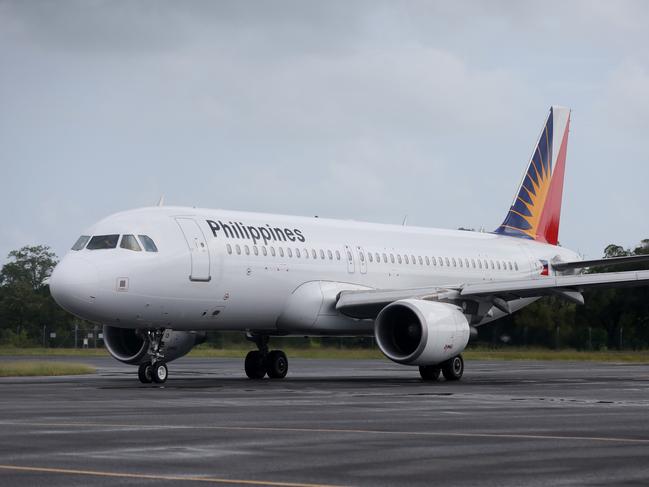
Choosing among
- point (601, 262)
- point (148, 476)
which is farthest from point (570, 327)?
point (148, 476)

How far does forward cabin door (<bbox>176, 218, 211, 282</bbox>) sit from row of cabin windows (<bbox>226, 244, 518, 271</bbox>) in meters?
0.80

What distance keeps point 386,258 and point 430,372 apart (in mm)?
4638

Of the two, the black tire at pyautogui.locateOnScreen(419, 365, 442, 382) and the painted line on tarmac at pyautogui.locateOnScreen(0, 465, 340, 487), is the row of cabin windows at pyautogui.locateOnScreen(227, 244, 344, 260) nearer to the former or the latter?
the black tire at pyautogui.locateOnScreen(419, 365, 442, 382)

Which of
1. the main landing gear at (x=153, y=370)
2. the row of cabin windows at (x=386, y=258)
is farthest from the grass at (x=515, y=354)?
the main landing gear at (x=153, y=370)

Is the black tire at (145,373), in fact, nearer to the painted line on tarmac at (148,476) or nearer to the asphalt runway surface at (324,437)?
the asphalt runway surface at (324,437)

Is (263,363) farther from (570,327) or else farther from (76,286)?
(570,327)

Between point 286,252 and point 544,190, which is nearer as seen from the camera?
point 286,252

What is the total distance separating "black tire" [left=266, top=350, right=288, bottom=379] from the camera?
3198 cm

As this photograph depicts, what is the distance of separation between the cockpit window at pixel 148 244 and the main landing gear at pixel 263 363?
560 centimetres

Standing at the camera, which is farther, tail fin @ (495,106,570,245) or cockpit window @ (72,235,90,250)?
tail fin @ (495,106,570,245)

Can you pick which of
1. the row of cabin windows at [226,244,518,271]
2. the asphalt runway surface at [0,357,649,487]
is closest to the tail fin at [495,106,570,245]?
the row of cabin windows at [226,244,518,271]

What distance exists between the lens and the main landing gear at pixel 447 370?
99.1ft

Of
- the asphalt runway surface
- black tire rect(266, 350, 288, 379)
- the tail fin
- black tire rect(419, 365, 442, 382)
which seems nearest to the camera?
the asphalt runway surface

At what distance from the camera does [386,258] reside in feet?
111
